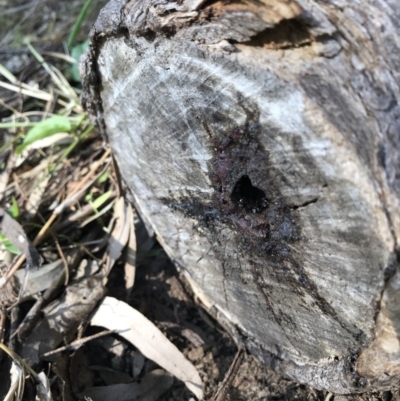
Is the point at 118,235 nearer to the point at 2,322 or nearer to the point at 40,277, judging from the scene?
the point at 40,277

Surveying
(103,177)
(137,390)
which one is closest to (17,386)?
(137,390)

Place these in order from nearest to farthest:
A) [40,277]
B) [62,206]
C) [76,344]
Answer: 1. [76,344]
2. [40,277]
3. [62,206]

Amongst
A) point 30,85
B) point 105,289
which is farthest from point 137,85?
point 30,85

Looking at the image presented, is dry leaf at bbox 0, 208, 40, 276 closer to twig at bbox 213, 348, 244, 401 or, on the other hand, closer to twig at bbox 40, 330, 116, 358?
twig at bbox 40, 330, 116, 358

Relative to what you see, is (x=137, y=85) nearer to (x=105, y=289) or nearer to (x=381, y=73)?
(x=381, y=73)

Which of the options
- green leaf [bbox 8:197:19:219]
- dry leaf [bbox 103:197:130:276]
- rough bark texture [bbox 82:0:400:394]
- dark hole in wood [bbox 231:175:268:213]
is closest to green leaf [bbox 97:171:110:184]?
dry leaf [bbox 103:197:130:276]
